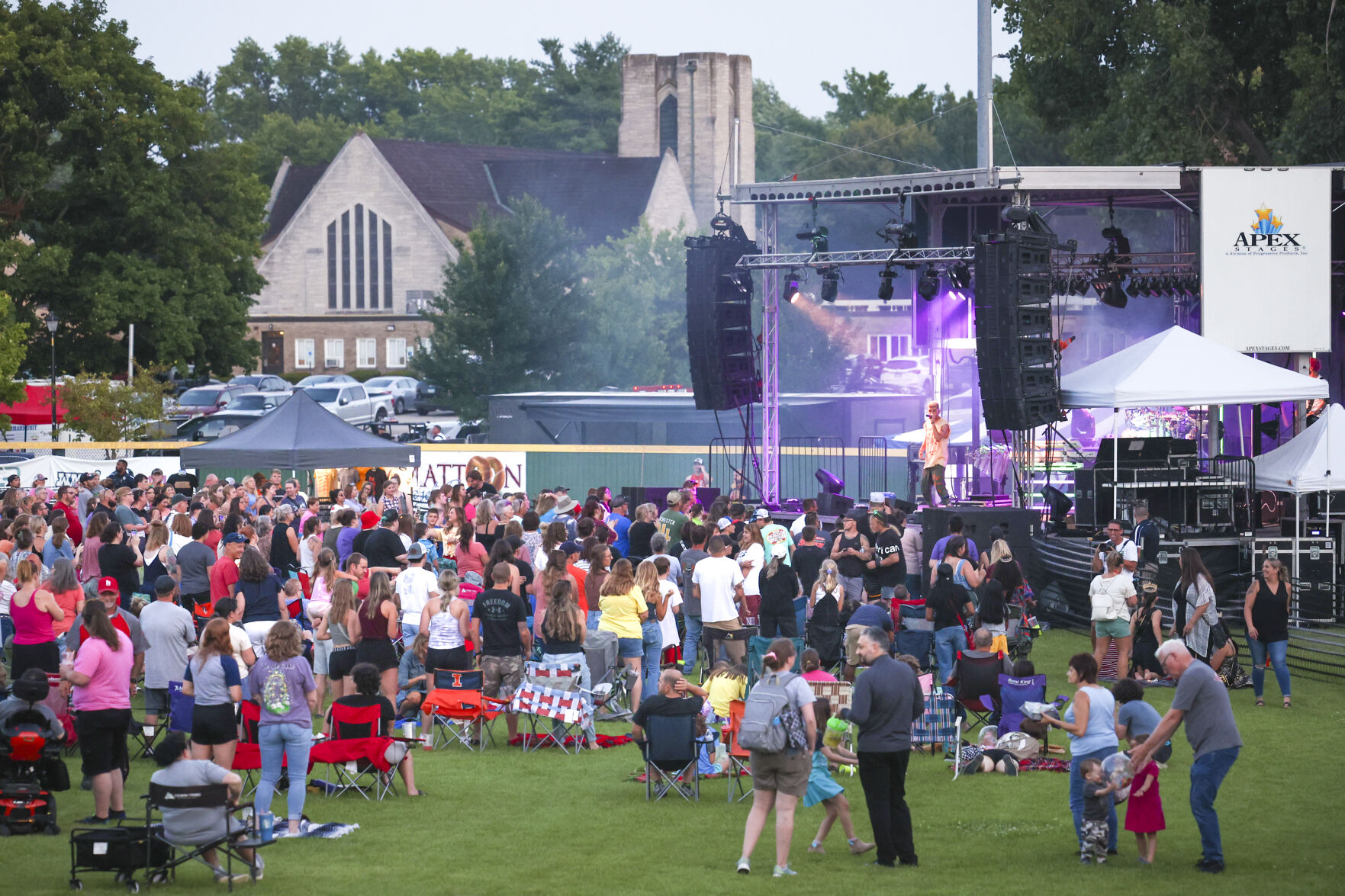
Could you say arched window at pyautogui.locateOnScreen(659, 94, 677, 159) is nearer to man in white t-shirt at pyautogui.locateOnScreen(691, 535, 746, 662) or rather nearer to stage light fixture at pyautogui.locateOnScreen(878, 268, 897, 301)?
stage light fixture at pyautogui.locateOnScreen(878, 268, 897, 301)

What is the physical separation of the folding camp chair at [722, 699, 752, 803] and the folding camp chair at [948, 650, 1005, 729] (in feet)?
6.29

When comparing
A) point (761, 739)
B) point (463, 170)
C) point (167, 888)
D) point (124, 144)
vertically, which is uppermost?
point (463, 170)

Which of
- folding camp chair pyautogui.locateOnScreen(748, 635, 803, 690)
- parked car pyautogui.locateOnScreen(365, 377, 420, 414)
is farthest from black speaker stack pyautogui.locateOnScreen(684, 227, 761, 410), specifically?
parked car pyautogui.locateOnScreen(365, 377, 420, 414)

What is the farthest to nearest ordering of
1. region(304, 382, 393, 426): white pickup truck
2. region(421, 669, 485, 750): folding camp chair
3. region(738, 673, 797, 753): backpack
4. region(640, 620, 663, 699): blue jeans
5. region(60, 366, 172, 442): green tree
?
region(304, 382, 393, 426): white pickup truck < region(60, 366, 172, 442): green tree < region(640, 620, 663, 699): blue jeans < region(421, 669, 485, 750): folding camp chair < region(738, 673, 797, 753): backpack

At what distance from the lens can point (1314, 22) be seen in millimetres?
30000

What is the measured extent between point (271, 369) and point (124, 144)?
22630mm

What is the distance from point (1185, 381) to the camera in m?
18.1

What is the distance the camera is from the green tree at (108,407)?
108 feet

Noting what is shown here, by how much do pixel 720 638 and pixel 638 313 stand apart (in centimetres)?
3345

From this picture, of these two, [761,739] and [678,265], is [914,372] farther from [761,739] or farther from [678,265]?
[761,739]

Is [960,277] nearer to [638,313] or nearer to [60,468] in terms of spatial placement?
[60,468]

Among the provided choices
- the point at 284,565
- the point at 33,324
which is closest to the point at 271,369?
the point at 33,324

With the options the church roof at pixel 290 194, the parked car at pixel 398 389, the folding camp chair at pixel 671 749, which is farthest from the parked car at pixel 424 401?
the folding camp chair at pixel 671 749

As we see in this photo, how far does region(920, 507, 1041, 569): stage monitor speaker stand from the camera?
18.0 m
